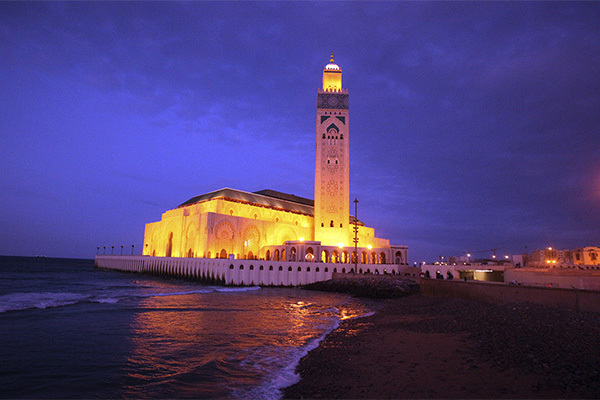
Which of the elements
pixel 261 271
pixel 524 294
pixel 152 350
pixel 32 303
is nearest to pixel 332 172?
pixel 261 271

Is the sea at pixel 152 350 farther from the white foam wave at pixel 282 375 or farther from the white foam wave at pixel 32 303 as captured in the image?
the white foam wave at pixel 32 303

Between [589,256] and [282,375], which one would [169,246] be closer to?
[282,375]

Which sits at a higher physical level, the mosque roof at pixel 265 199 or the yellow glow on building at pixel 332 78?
the yellow glow on building at pixel 332 78

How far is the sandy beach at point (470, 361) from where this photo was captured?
238 inches

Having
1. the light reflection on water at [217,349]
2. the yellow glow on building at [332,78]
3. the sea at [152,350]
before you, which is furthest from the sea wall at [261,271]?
the yellow glow on building at [332,78]

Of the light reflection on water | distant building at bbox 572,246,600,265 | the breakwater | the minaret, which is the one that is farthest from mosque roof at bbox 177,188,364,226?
distant building at bbox 572,246,600,265

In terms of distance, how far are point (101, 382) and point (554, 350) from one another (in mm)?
10354

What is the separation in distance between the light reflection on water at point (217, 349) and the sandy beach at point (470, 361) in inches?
38.4

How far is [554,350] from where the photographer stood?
280 inches

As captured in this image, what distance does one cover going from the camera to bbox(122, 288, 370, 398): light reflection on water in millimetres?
7934

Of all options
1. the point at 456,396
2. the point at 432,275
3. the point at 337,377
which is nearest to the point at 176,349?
the point at 337,377

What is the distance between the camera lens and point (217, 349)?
36.8ft

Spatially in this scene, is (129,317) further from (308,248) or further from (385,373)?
(308,248)

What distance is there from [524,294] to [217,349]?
13.7 metres
